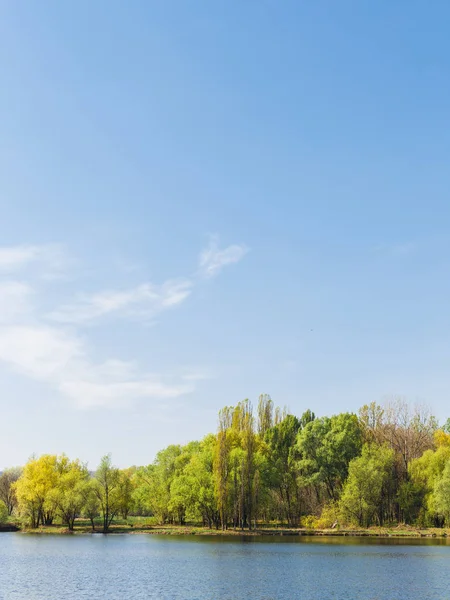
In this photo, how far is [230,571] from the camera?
4831 cm

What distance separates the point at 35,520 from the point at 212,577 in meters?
75.4

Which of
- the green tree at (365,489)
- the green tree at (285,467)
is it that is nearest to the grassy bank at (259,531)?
the green tree at (365,489)

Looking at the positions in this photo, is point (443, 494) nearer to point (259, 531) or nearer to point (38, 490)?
point (259, 531)

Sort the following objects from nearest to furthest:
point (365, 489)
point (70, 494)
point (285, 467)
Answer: point (365, 489), point (70, 494), point (285, 467)

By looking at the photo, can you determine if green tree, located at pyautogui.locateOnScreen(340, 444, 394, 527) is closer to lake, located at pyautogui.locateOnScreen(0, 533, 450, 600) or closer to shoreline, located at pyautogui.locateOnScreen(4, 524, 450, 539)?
shoreline, located at pyautogui.locateOnScreen(4, 524, 450, 539)

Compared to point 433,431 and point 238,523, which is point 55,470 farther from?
point 433,431

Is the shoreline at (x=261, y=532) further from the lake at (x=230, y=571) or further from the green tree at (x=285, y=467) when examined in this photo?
the lake at (x=230, y=571)

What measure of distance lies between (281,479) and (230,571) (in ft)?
192

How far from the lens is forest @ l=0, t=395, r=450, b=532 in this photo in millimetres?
91875

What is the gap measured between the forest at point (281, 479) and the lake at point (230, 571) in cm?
1943

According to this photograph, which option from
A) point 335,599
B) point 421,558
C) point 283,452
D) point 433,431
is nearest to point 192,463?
point 283,452

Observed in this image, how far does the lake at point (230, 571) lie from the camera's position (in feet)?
127

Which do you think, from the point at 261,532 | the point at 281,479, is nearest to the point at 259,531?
the point at 261,532

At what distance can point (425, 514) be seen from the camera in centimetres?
8950
